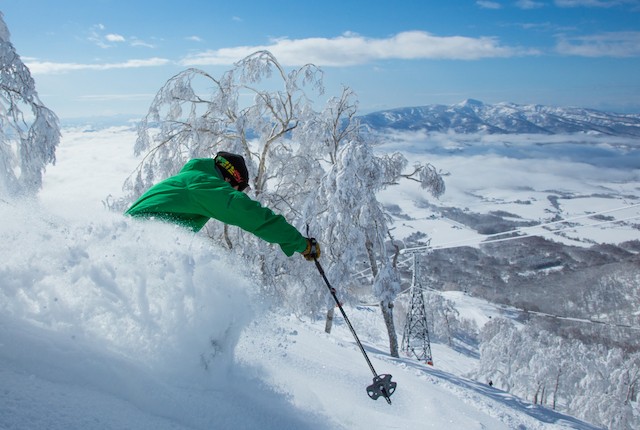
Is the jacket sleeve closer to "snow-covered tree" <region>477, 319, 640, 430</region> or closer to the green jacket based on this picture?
the green jacket

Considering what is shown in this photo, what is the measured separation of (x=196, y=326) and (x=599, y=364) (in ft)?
188

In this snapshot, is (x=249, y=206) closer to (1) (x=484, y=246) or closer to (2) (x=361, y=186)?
(2) (x=361, y=186)

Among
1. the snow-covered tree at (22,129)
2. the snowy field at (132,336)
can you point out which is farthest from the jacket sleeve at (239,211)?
the snow-covered tree at (22,129)

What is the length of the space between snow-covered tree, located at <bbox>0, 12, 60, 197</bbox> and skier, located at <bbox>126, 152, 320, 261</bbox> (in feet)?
24.2

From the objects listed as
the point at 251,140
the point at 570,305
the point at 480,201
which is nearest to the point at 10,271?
the point at 251,140

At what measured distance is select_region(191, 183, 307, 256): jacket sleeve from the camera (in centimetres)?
Result: 293

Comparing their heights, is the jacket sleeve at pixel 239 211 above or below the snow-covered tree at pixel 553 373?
above

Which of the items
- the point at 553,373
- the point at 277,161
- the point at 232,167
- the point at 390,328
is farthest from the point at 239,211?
the point at 553,373

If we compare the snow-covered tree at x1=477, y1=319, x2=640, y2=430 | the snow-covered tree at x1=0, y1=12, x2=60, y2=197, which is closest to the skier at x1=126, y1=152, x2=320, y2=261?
the snow-covered tree at x1=0, y1=12, x2=60, y2=197

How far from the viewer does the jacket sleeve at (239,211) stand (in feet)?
9.61

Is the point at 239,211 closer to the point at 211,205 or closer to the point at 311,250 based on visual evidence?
the point at 211,205

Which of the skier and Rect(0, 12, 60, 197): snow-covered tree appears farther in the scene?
Rect(0, 12, 60, 197): snow-covered tree

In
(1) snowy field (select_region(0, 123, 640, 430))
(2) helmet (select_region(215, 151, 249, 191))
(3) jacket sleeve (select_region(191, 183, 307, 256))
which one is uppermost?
(2) helmet (select_region(215, 151, 249, 191))

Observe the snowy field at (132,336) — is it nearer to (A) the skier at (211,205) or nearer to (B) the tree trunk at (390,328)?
(A) the skier at (211,205)
